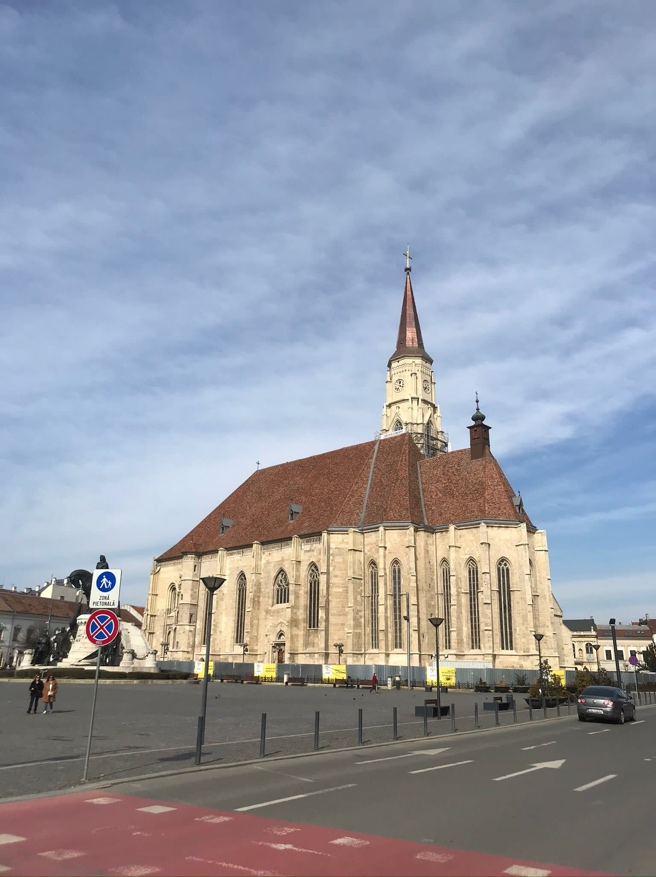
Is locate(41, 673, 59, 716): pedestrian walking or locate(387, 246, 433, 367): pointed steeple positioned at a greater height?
locate(387, 246, 433, 367): pointed steeple

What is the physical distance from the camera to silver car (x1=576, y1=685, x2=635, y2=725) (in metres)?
24.4

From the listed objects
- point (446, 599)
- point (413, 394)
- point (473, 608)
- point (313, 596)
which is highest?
point (413, 394)

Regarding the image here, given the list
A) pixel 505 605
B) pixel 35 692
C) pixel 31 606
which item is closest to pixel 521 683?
pixel 505 605

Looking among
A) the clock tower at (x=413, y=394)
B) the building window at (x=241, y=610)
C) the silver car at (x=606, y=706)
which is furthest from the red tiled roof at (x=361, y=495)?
the silver car at (x=606, y=706)

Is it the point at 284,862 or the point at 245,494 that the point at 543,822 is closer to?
the point at 284,862

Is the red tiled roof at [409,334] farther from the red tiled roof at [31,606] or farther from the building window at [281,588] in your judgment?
the red tiled roof at [31,606]

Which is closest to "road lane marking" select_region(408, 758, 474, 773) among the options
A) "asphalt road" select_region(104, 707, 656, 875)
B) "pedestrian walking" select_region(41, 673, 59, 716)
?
"asphalt road" select_region(104, 707, 656, 875)

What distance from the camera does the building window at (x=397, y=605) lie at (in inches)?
1946

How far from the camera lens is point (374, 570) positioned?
52281 mm

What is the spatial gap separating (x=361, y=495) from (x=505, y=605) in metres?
14.2

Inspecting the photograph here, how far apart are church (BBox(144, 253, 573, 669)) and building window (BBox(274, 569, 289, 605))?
0.30 ft

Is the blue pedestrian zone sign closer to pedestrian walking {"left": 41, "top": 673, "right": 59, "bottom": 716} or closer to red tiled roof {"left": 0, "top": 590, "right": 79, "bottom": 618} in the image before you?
pedestrian walking {"left": 41, "top": 673, "right": 59, "bottom": 716}

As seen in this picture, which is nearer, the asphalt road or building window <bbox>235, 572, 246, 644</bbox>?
the asphalt road

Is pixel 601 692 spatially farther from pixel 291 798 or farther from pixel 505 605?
pixel 505 605
